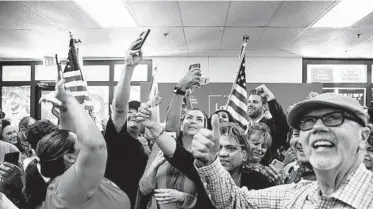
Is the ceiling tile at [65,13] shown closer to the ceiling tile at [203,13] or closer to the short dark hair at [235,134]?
the ceiling tile at [203,13]

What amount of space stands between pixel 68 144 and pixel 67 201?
0.28m

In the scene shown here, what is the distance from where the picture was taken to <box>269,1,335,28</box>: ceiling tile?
16.5 ft

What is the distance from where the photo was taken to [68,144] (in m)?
1.61

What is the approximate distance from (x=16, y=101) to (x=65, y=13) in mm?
4639

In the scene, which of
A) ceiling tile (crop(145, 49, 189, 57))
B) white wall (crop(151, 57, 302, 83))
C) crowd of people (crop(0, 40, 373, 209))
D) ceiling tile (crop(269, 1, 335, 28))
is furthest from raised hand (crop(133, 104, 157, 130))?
white wall (crop(151, 57, 302, 83))

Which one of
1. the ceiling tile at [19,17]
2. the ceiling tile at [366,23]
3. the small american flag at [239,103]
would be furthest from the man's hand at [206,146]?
the ceiling tile at [366,23]

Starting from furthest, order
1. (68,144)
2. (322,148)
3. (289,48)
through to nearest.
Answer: (289,48), (68,144), (322,148)

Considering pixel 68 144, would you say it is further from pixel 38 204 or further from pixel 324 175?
pixel 324 175

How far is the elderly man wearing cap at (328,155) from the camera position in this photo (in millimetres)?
1187

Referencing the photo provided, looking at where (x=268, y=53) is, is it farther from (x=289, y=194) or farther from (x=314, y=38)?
(x=289, y=194)

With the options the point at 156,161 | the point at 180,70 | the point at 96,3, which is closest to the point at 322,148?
the point at 156,161

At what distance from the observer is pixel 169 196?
74.9 inches

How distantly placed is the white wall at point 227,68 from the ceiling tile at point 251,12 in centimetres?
283

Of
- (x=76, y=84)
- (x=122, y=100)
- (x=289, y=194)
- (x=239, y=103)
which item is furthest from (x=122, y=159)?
(x=76, y=84)
